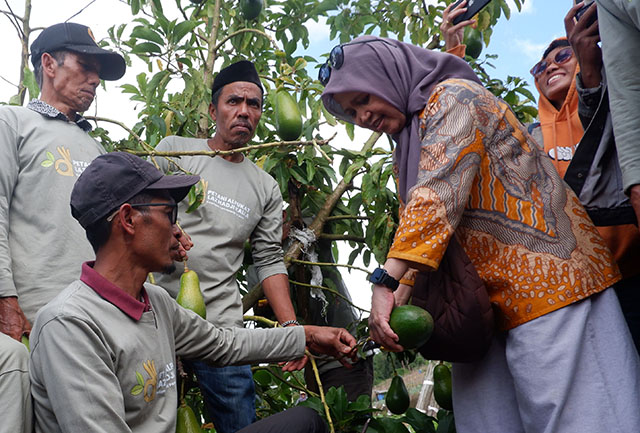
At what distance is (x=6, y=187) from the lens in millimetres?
2443

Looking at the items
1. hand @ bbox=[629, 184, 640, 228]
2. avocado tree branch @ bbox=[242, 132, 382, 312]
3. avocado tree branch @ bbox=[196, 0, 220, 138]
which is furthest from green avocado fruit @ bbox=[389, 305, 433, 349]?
avocado tree branch @ bbox=[196, 0, 220, 138]

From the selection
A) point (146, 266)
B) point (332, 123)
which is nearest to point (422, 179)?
point (146, 266)

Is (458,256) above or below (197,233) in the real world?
above

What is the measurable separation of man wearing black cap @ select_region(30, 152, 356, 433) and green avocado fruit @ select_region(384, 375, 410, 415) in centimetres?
80

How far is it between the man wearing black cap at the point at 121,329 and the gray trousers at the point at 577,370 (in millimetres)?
836

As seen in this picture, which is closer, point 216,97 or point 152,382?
point 152,382

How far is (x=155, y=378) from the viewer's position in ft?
6.40

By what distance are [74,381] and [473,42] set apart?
10.0 feet

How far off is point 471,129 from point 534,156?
232mm

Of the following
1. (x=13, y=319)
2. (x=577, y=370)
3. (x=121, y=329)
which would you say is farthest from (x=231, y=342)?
(x=577, y=370)

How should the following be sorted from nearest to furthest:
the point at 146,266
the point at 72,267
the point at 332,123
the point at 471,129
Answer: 1. the point at 471,129
2. the point at 146,266
3. the point at 72,267
4. the point at 332,123

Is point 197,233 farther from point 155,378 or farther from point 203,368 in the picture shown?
point 155,378

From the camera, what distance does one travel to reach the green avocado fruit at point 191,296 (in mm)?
2514

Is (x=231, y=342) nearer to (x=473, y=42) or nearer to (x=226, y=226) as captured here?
(x=226, y=226)
